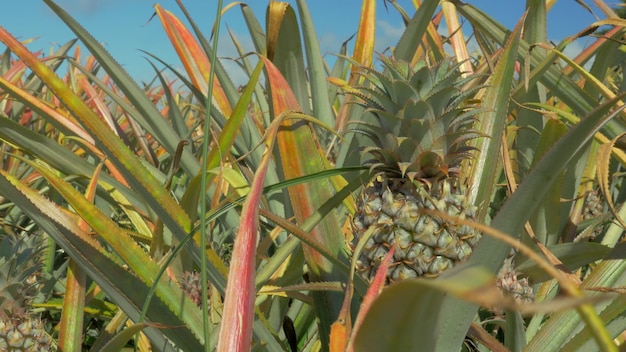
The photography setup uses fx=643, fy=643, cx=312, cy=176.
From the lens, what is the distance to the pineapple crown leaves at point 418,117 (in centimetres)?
78

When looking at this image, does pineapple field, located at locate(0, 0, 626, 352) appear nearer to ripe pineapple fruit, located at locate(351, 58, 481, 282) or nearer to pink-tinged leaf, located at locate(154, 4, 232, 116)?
ripe pineapple fruit, located at locate(351, 58, 481, 282)

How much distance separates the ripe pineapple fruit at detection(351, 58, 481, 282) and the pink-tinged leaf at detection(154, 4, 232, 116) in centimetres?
78

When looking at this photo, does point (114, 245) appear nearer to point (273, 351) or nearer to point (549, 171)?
point (273, 351)

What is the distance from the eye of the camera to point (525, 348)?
29.9 inches

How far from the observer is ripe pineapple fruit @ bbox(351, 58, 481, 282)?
77 centimetres

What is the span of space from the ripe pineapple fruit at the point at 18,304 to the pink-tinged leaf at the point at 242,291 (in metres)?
0.61

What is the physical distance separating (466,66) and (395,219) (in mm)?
773

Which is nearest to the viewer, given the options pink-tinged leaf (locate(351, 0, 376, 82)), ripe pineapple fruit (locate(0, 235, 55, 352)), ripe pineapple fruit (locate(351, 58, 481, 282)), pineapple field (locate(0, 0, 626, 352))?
pineapple field (locate(0, 0, 626, 352))

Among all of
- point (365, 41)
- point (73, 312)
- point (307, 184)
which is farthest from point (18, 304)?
point (365, 41)

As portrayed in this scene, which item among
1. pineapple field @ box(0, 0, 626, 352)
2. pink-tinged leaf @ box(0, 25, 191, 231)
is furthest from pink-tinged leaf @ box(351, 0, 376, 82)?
pink-tinged leaf @ box(0, 25, 191, 231)

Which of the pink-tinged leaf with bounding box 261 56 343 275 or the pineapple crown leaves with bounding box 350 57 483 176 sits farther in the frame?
the pink-tinged leaf with bounding box 261 56 343 275

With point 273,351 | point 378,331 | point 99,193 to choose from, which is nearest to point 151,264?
point 273,351

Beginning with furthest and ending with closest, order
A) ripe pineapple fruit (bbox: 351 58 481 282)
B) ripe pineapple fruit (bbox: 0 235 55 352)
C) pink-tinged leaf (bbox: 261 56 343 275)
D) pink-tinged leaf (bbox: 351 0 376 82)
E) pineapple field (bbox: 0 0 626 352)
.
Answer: pink-tinged leaf (bbox: 351 0 376 82) → ripe pineapple fruit (bbox: 0 235 55 352) → pink-tinged leaf (bbox: 261 56 343 275) → ripe pineapple fruit (bbox: 351 58 481 282) → pineapple field (bbox: 0 0 626 352)

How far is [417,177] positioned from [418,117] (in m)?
0.07
